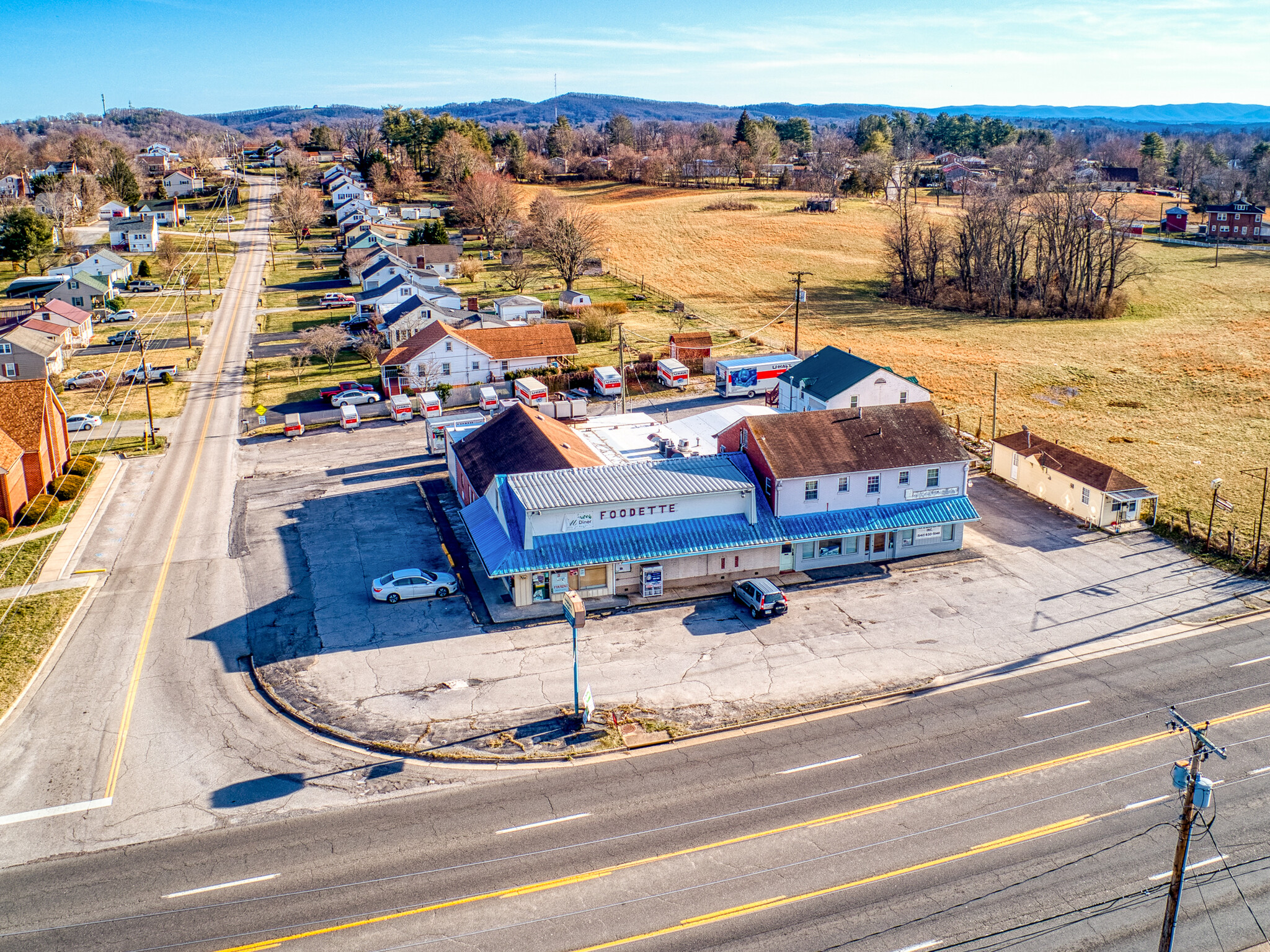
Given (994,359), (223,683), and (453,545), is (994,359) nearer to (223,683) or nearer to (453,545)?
(453,545)

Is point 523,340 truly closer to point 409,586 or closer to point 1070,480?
point 409,586

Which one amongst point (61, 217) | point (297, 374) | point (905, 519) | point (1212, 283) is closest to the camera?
point (905, 519)

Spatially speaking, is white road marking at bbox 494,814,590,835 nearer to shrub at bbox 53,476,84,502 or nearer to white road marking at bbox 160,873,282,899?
white road marking at bbox 160,873,282,899

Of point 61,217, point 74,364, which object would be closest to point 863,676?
point 74,364

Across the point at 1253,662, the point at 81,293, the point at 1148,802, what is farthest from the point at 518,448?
the point at 81,293

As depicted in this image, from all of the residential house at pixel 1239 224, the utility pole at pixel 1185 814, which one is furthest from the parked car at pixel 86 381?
the residential house at pixel 1239 224

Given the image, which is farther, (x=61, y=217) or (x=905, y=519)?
(x=61, y=217)
